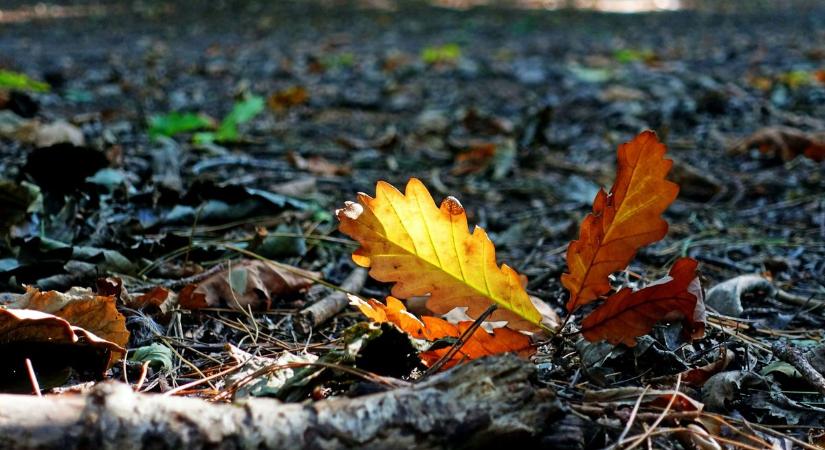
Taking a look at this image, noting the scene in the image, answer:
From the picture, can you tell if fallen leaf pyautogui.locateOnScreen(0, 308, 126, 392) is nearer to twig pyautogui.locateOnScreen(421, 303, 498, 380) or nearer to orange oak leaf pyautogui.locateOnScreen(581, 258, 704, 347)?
twig pyautogui.locateOnScreen(421, 303, 498, 380)

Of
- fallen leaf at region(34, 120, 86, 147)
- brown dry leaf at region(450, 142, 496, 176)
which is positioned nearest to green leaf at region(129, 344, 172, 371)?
fallen leaf at region(34, 120, 86, 147)

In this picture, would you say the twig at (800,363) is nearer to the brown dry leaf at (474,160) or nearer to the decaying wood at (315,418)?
the decaying wood at (315,418)

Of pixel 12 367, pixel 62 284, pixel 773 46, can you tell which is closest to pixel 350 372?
pixel 12 367

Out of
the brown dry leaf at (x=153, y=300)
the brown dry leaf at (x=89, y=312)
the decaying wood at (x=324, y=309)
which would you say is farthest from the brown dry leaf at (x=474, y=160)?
the brown dry leaf at (x=89, y=312)

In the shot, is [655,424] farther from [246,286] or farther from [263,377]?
[246,286]

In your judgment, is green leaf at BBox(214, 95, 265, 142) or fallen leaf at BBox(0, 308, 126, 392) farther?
green leaf at BBox(214, 95, 265, 142)

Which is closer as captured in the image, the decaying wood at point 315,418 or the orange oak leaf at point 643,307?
the decaying wood at point 315,418

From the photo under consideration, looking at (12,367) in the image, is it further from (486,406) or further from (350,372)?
(486,406)
